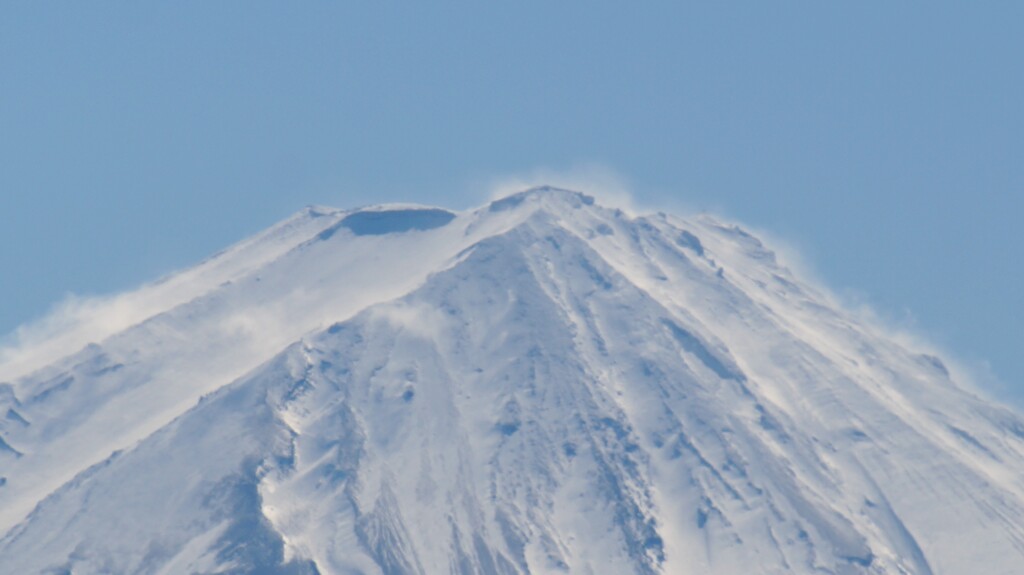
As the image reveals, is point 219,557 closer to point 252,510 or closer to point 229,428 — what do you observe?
point 252,510

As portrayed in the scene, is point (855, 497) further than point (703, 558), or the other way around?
point (855, 497)

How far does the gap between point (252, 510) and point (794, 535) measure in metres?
39.4

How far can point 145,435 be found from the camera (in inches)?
7579

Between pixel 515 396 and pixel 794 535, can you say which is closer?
pixel 794 535

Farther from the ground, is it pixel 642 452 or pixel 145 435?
pixel 145 435

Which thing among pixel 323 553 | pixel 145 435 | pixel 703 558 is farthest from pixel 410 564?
pixel 145 435

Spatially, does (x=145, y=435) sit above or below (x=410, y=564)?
above

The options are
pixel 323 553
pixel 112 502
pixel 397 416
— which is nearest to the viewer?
pixel 323 553

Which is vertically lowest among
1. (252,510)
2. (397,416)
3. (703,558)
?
(703,558)

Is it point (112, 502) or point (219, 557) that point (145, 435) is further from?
point (219, 557)

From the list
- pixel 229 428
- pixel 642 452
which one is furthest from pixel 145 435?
pixel 642 452

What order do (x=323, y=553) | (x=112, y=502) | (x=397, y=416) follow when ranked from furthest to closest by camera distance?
1. (x=397, y=416)
2. (x=112, y=502)
3. (x=323, y=553)

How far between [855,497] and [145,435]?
56610 mm

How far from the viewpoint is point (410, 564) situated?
546 ft
